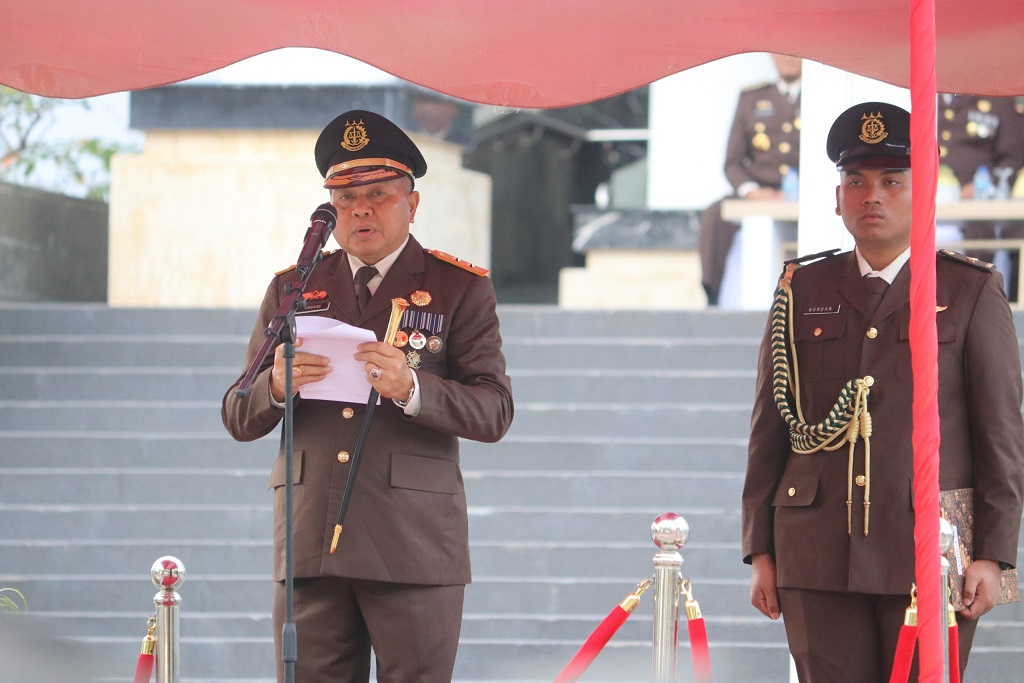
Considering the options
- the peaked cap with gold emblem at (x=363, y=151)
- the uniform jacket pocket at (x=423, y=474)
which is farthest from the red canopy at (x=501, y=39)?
the uniform jacket pocket at (x=423, y=474)

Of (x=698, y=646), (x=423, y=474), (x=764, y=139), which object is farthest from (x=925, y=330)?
(x=764, y=139)

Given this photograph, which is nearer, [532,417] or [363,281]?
[363,281]

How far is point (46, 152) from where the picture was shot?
1263cm

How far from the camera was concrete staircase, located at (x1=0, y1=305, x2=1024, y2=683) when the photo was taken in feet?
22.9

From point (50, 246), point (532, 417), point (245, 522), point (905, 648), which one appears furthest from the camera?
point (50, 246)

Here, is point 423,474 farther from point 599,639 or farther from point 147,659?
point 147,659

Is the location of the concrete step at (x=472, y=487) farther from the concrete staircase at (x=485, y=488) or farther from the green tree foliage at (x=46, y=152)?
the green tree foliage at (x=46, y=152)

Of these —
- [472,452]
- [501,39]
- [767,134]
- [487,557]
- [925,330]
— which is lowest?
[487,557]

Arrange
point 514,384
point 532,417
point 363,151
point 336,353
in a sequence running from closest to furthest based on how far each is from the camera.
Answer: point 336,353 → point 363,151 → point 532,417 → point 514,384

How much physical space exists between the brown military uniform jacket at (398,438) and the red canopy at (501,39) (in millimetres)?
882

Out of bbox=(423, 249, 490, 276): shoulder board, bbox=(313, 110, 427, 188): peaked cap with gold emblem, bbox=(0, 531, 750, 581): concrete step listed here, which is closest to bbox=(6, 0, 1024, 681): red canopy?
bbox=(313, 110, 427, 188): peaked cap with gold emblem

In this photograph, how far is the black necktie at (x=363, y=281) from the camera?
12.7ft

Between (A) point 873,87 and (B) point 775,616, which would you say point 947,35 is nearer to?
(A) point 873,87

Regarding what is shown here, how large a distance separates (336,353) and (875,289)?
4.34 feet
